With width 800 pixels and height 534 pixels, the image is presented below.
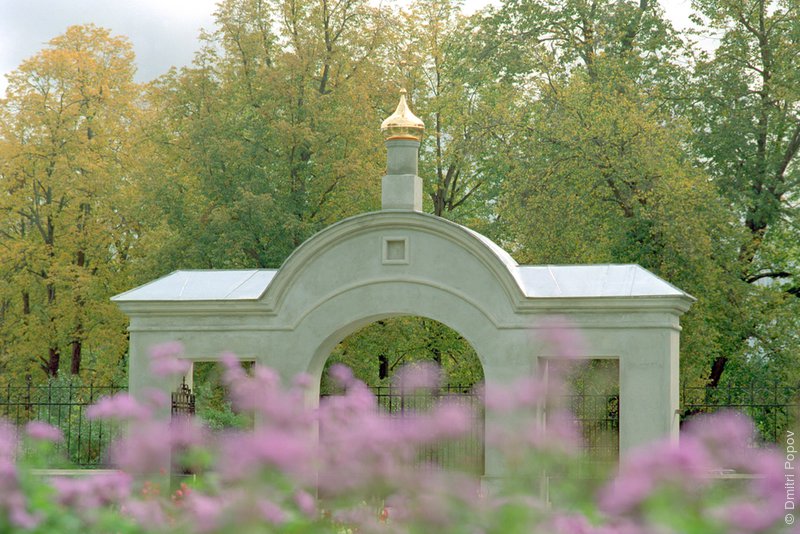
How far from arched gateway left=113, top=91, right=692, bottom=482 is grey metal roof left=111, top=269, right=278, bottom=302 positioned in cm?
3

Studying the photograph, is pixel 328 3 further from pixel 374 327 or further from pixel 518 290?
pixel 518 290

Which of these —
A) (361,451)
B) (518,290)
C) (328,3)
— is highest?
(328,3)

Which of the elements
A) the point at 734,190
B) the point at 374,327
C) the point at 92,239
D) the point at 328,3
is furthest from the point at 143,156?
the point at 734,190

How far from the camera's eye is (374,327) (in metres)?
22.8

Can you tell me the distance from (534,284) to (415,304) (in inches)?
52.5

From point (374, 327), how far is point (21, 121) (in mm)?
10303

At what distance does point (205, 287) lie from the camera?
44.7ft

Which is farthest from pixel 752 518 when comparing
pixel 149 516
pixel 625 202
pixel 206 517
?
pixel 625 202

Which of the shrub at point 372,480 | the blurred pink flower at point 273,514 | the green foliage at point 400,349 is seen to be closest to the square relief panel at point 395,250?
the shrub at point 372,480

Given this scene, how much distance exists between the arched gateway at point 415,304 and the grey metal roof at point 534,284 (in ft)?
0.07

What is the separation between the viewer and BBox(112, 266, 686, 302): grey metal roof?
40.9 ft

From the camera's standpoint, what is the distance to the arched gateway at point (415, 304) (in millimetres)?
12273

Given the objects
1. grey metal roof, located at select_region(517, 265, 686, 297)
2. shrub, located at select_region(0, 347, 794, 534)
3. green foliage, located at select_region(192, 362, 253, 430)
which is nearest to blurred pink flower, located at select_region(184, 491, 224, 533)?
shrub, located at select_region(0, 347, 794, 534)

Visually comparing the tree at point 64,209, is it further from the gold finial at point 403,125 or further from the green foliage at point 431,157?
the gold finial at point 403,125
